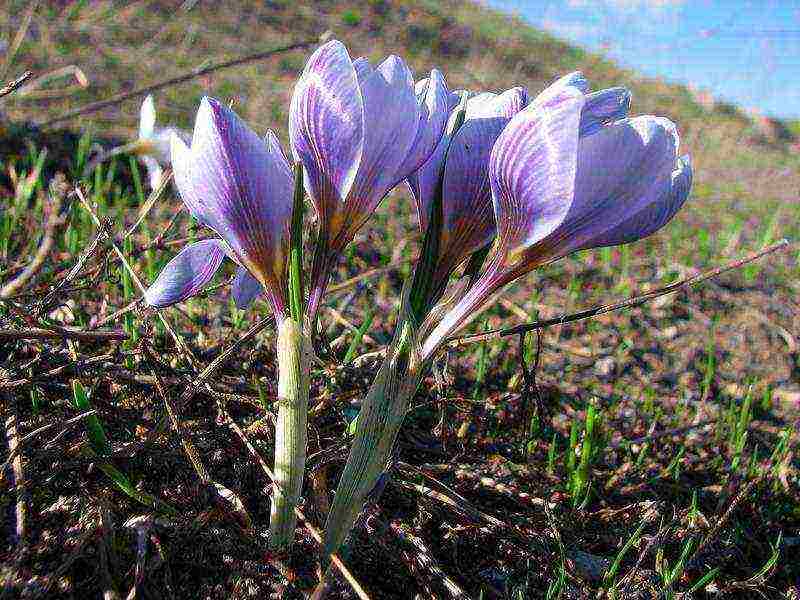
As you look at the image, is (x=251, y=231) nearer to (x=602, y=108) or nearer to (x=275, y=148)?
(x=275, y=148)

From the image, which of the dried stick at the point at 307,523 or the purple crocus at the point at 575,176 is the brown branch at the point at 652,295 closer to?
the purple crocus at the point at 575,176

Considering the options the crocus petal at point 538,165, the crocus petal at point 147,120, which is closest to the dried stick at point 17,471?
the crocus petal at point 538,165

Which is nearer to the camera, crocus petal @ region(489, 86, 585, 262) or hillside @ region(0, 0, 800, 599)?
crocus petal @ region(489, 86, 585, 262)

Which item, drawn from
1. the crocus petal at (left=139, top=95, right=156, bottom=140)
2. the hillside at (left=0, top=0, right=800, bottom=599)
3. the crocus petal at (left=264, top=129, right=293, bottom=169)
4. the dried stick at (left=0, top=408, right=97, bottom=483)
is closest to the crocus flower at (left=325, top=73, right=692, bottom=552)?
the crocus petal at (left=264, top=129, right=293, bottom=169)

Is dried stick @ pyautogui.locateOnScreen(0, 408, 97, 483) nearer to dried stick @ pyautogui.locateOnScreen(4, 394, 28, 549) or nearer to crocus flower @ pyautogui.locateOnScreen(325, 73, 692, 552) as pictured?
dried stick @ pyautogui.locateOnScreen(4, 394, 28, 549)

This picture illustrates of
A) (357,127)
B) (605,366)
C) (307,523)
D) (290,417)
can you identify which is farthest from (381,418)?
(605,366)

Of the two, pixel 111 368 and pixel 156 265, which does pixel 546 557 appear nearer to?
pixel 111 368

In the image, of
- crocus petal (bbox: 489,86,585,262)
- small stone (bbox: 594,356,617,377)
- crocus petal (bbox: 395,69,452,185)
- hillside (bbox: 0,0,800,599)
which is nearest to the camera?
crocus petal (bbox: 489,86,585,262)
